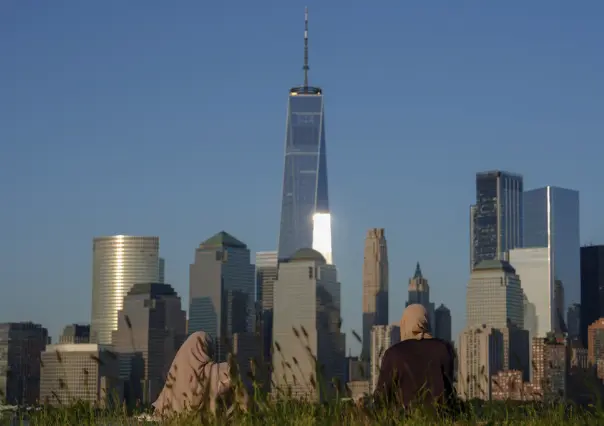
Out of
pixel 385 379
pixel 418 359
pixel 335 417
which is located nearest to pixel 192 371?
pixel 385 379

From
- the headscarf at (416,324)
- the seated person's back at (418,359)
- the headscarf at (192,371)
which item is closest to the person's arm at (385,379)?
the seated person's back at (418,359)

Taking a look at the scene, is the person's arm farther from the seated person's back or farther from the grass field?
the grass field

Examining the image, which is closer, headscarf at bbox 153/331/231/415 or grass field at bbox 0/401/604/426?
grass field at bbox 0/401/604/426

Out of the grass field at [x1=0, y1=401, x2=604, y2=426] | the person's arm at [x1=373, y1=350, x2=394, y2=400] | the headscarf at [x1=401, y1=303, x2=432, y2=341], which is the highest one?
the headscarf at [x1=401, y1=303, x2=432, y2=341]

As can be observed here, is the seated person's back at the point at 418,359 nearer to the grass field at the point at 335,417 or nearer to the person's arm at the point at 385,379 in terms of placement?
the person's arm at the point at 385,379

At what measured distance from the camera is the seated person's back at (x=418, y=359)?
12.8 metres

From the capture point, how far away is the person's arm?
12274mm

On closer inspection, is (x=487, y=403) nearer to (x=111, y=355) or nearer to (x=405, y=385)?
(x=405, y=385)

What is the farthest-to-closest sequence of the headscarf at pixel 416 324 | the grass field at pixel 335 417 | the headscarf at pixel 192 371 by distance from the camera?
1. the headscarf at pixel 416 324
2. the headscarf at pixel 192 371
3. the grass field at pixel 335 417

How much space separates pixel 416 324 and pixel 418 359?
35 cm

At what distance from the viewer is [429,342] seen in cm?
1309

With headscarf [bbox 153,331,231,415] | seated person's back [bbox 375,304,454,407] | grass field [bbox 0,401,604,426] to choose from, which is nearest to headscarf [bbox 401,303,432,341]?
seated person's back [bbox 375,304,454,407]

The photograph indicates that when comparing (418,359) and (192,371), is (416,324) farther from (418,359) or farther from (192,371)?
(192,371)

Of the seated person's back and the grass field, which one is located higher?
the seated person's back
